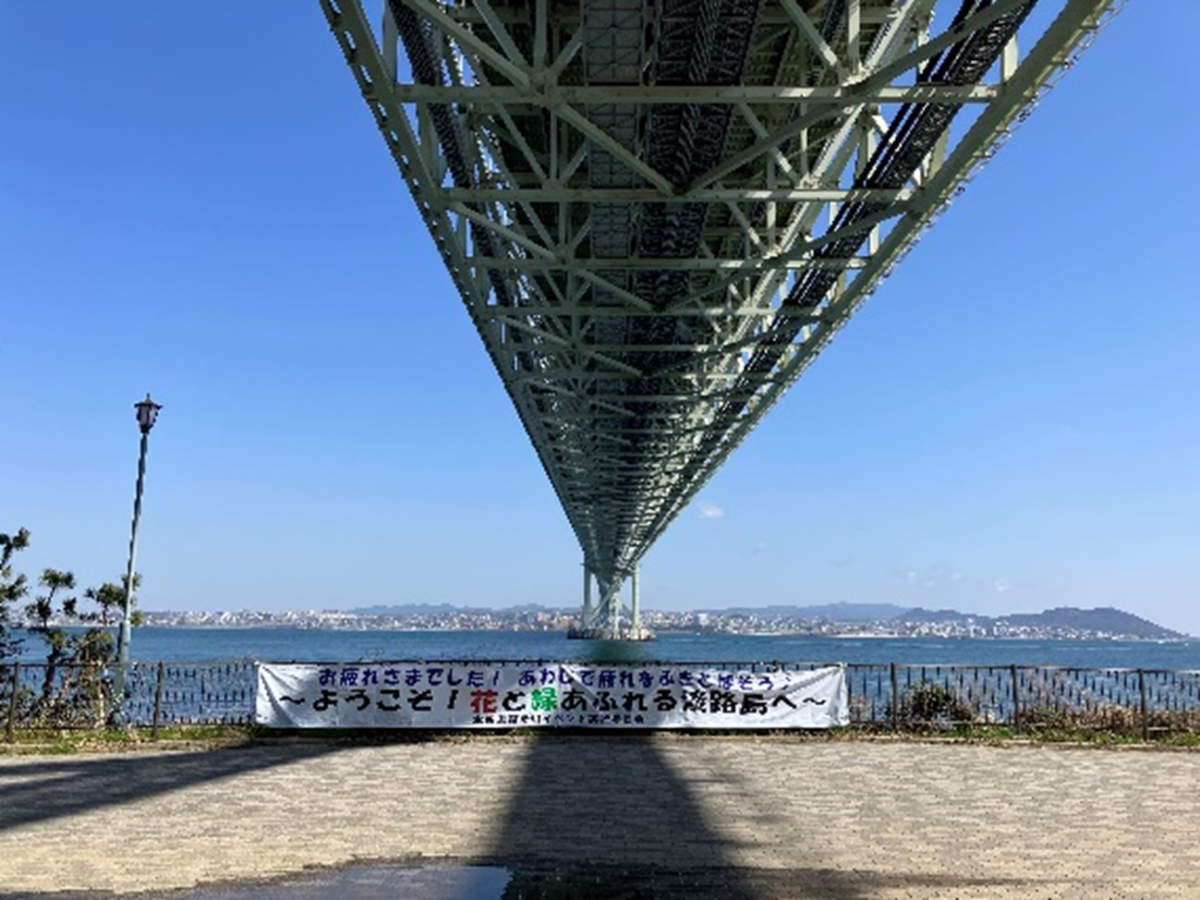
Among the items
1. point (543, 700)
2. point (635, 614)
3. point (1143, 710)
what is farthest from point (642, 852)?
point (635, 614)

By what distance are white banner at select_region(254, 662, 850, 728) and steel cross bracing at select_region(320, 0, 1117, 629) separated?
7940 mm

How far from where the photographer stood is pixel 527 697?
54.1ft

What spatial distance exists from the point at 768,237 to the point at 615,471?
28121 mm

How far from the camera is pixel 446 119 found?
45.3ft

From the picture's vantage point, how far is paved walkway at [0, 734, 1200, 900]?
7.84 meters

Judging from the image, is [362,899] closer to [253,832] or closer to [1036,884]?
[253,832]

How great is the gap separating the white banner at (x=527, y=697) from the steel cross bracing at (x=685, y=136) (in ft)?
26.1

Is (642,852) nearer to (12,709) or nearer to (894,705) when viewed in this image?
(894,705)

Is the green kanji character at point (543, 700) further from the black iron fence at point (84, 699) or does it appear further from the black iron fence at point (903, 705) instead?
the black iron fence at point (84, 699)

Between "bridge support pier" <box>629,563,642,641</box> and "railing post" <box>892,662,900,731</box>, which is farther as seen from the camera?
"bridge support pier" <box>629,563,642,641</box>

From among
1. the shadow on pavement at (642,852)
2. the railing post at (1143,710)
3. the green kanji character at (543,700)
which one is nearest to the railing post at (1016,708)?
the railing post at (1143,710)

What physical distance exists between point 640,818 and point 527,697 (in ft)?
22.1

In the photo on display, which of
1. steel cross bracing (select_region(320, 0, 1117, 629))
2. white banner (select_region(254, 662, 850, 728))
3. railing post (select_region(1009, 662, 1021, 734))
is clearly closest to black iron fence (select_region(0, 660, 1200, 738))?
railing post (select_region(1009, 662, 1021, 734))

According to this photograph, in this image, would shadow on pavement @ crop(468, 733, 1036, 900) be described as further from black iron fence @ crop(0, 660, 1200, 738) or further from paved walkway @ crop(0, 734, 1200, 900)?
black iron fence @ crop(0, 660, 1200, 738)
